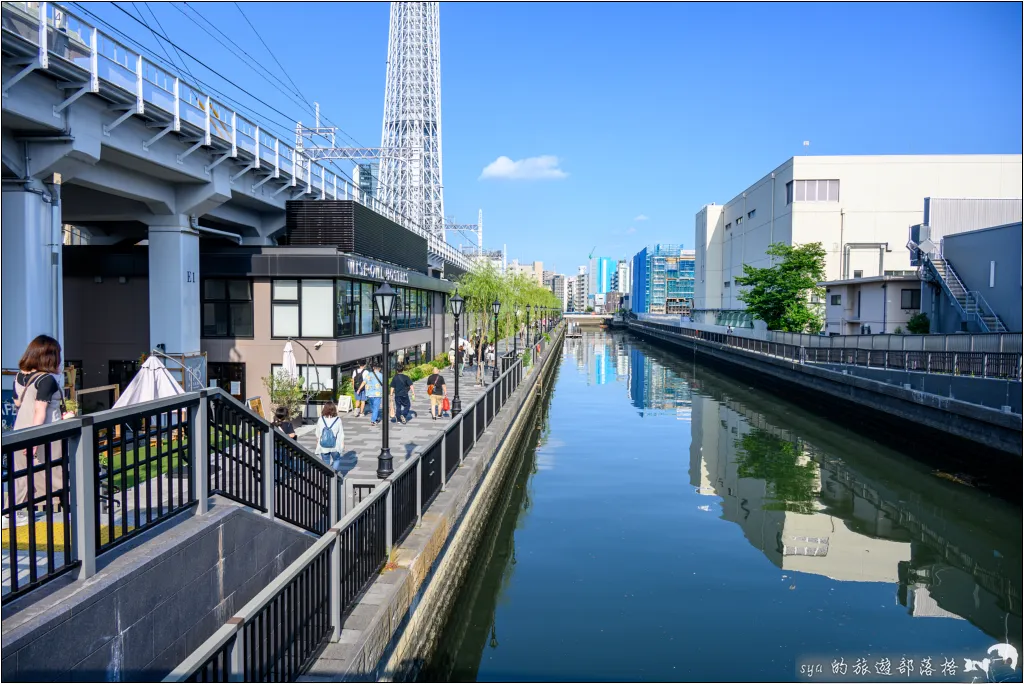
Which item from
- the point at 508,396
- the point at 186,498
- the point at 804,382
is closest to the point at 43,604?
the point at 186,498

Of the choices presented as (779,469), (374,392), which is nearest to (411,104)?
(374,392)

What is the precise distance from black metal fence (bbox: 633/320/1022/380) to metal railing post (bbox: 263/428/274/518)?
19449 mm

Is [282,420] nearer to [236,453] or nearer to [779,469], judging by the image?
[236,453]

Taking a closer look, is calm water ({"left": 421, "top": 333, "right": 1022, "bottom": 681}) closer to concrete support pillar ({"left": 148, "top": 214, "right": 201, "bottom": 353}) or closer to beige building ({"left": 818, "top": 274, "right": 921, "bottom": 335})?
concrete support pillar ({"left": 148, "top": 214, "right": 201, "bottom": 353})

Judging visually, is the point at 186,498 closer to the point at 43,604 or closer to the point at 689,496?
the point at 43,604

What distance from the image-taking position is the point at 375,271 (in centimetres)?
2212

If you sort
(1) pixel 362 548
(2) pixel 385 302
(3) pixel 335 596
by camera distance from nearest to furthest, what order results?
(3) pixel 335 596, (1) pixel 362 548, (2) pixel 385 302

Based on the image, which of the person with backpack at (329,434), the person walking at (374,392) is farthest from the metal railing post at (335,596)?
the person walking at (374,392)

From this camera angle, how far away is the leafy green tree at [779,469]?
15.8 metres

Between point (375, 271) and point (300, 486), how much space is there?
15.0 m

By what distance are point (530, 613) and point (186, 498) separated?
5444 mm

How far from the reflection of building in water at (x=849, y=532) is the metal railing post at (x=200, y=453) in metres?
9.38

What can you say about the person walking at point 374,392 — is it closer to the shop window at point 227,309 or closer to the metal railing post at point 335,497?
the shop window at point 227,309

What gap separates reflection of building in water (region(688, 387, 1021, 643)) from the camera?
10459 millimetres
